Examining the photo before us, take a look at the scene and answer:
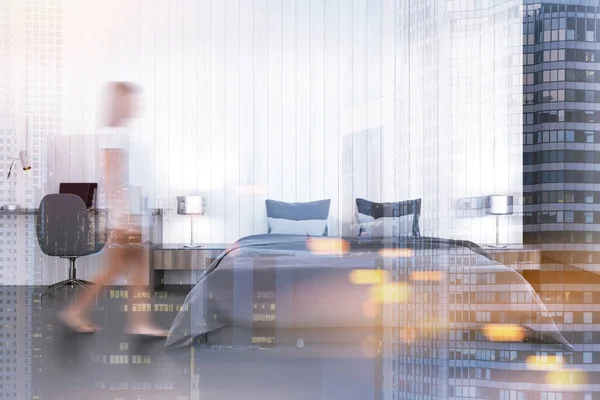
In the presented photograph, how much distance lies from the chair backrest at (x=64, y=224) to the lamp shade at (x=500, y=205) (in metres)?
3.79

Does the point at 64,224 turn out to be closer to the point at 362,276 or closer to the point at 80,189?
the point at 80,189

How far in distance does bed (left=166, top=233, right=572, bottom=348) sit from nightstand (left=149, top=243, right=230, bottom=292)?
127 centimetres

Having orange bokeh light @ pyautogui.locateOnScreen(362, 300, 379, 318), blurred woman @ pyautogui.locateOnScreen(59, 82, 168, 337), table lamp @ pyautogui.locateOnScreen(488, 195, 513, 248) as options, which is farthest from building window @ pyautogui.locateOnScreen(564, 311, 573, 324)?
blurred woman @ pyautogui.locateOnScreen(59, 82, 168, 337)

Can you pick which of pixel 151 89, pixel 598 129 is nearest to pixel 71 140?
pixel 151 89

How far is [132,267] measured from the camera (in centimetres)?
565

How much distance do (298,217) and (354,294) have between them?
2.21 m

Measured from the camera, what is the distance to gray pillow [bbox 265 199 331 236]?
517 cm

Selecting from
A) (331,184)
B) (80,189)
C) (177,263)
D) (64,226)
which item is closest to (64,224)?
(64,226)

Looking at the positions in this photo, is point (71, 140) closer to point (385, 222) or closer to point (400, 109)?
point (385, 222)

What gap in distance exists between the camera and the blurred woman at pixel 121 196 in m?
5.68

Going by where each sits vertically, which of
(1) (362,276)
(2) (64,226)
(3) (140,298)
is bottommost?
(3) (140,298)

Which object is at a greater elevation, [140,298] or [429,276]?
[429,276]

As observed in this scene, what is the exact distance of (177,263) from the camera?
5.46 m

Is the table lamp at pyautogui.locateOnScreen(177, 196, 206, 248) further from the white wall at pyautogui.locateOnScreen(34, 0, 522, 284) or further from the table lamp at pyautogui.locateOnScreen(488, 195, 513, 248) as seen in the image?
the table lamp at pyautogui.locateOnScreen(488, 195, 513, 248)
